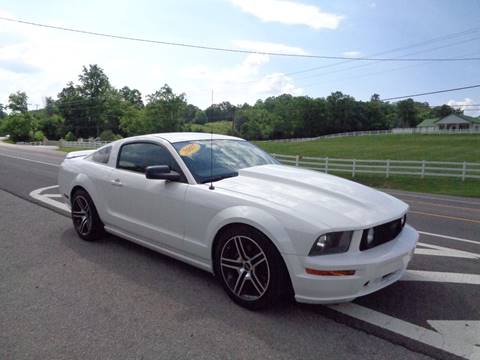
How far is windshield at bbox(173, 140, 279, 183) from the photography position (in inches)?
159

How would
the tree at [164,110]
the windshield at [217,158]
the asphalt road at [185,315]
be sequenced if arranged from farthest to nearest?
1. the tree at [164,110]
2. the windshield at [217,158]
3. the asphalt road at [185,315]

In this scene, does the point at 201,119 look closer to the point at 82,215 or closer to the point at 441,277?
the point at 82,215

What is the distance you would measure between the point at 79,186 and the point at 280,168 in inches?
110

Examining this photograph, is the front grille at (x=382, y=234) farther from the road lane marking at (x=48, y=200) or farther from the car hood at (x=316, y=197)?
the road lane marking at (x=48, y=200)

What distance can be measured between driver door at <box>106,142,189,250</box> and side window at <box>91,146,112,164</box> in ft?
0.91

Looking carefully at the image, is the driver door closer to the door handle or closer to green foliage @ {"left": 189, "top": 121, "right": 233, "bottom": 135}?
the door handle

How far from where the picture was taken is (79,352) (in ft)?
8.96

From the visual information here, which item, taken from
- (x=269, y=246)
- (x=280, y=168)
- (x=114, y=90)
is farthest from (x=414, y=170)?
(x=114, y=90)

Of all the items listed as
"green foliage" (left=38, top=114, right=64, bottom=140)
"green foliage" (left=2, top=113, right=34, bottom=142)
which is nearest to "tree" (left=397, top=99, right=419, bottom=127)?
"green foliage" (left=38, top=114, right=64, bottom=140)

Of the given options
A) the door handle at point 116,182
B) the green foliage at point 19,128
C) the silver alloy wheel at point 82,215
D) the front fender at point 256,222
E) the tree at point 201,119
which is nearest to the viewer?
the front fender at point 256,222

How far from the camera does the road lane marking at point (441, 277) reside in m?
4.09

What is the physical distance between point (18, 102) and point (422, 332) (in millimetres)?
126275

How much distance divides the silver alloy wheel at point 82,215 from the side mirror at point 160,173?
1.71 metres

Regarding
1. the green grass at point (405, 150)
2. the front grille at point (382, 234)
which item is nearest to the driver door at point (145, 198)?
the front grille at point (382, 234)
